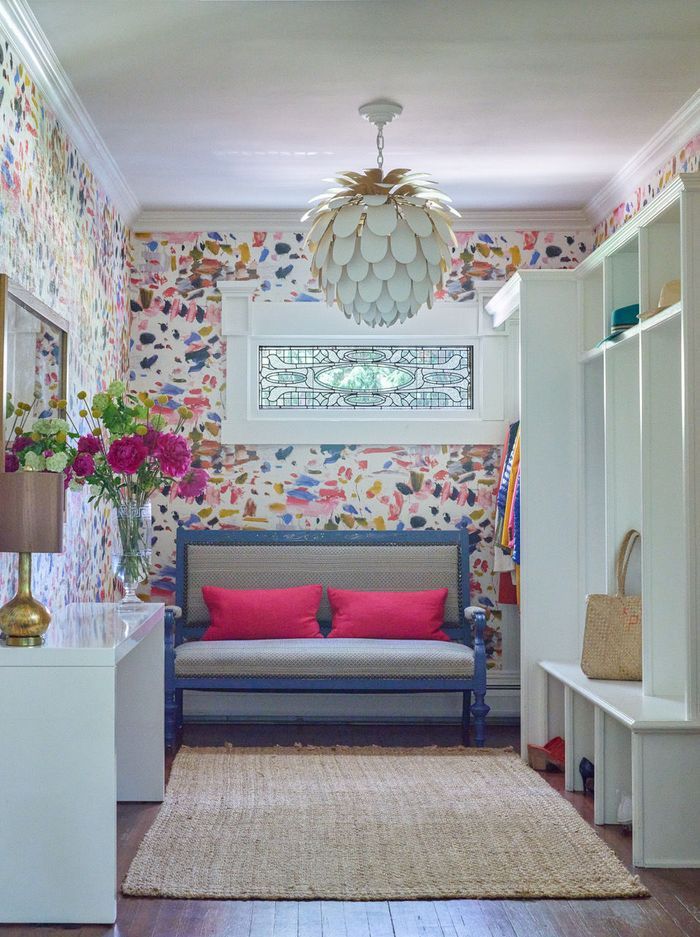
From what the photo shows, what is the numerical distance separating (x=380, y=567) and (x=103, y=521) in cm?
146

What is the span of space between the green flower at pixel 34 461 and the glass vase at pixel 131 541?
556mm

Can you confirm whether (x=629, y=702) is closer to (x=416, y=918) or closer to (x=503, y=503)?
(x=416, y=918)

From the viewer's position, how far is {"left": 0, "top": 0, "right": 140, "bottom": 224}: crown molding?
3311 mm

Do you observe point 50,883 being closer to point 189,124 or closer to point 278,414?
point 189,124

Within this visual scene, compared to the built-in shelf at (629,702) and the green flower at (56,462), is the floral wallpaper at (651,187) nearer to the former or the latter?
the built-in shelf at (629,702)

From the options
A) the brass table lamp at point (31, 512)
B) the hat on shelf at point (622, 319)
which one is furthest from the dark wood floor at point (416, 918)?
the hat on shelf at point (622, 319)

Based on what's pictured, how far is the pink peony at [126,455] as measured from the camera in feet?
11.5

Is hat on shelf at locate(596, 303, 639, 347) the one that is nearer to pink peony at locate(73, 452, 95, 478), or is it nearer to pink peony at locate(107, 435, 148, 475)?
pink peony at locate(107, 435, 148, 475)

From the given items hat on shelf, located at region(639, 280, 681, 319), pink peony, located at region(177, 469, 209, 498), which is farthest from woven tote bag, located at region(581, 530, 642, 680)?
pink peony, located at region(177, 469, 209, 498)

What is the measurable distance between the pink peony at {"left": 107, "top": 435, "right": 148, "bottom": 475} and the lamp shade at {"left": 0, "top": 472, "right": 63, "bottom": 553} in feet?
2.16

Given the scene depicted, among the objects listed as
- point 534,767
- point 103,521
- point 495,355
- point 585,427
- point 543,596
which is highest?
point 495,355

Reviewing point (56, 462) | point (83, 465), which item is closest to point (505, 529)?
point (83, 465)

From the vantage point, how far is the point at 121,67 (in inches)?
147

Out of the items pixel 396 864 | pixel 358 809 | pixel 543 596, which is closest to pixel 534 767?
pixel 543 596
